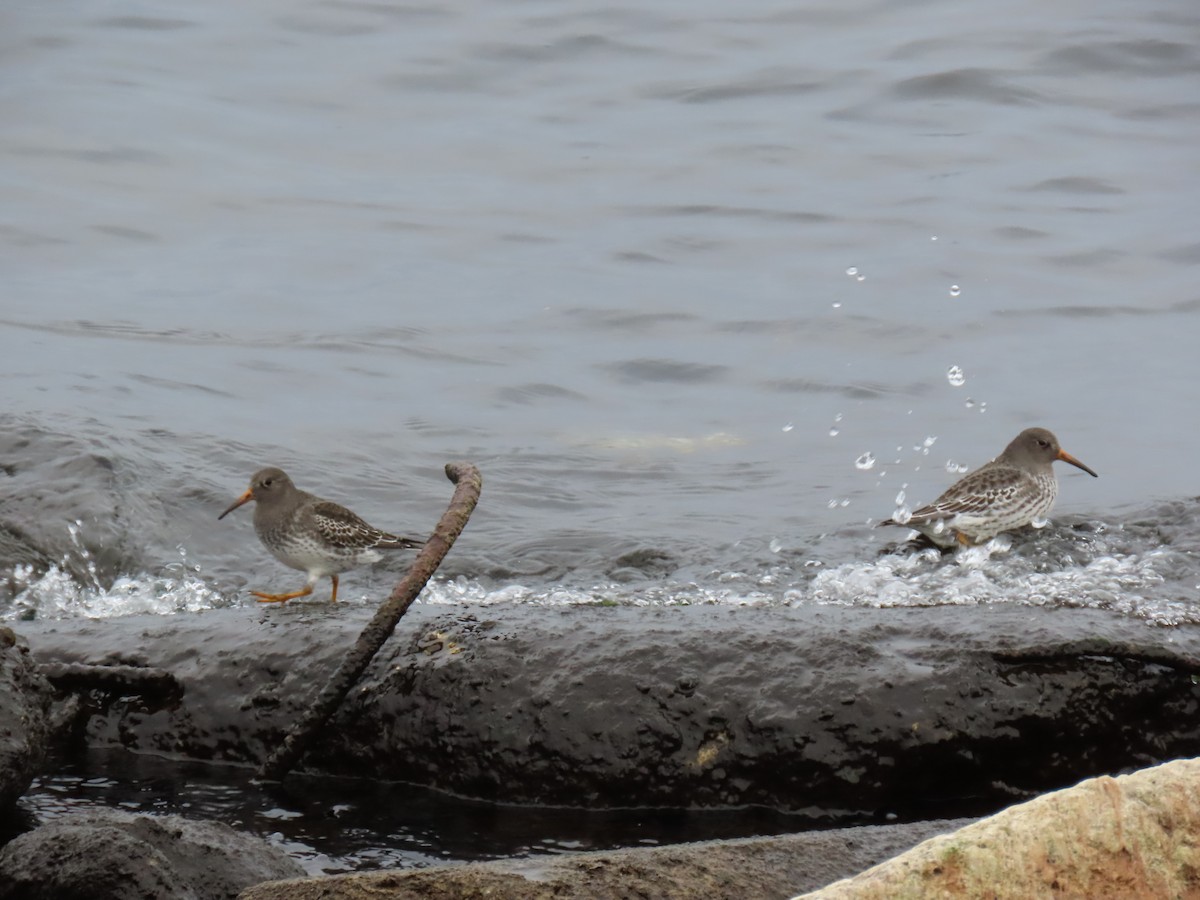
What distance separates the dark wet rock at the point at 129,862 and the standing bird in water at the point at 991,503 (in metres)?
5.92

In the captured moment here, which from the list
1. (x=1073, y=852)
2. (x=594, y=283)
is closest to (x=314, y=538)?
A: (x=1073, y=852)

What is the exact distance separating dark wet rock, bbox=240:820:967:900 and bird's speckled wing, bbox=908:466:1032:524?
5589 mm

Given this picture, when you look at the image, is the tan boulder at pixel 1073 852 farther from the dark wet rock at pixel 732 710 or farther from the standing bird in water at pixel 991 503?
the standing bird in water at pixel 991 503

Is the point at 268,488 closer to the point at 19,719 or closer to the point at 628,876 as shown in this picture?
the point at 19,719

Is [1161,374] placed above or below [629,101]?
below

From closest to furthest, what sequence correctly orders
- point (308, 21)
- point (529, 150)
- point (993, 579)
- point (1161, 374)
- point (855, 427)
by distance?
point (993, 579) → point (855, 427) → point (1161, 374) → point (529, 150) → point (308, 21)

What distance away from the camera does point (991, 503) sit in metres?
9.33

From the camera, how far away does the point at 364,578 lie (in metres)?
9.19

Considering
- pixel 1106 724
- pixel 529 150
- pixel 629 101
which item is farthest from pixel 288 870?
pixel 629 101

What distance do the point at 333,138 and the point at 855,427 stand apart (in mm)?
11143

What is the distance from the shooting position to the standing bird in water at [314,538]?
26.8ft

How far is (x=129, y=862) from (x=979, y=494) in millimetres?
6704

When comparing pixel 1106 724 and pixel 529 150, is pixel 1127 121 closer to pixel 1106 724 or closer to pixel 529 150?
pixel 529 150

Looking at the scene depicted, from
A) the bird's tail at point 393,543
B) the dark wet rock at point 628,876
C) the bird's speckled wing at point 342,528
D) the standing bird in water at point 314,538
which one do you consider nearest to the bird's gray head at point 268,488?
the standing bird in water at point 314,538
